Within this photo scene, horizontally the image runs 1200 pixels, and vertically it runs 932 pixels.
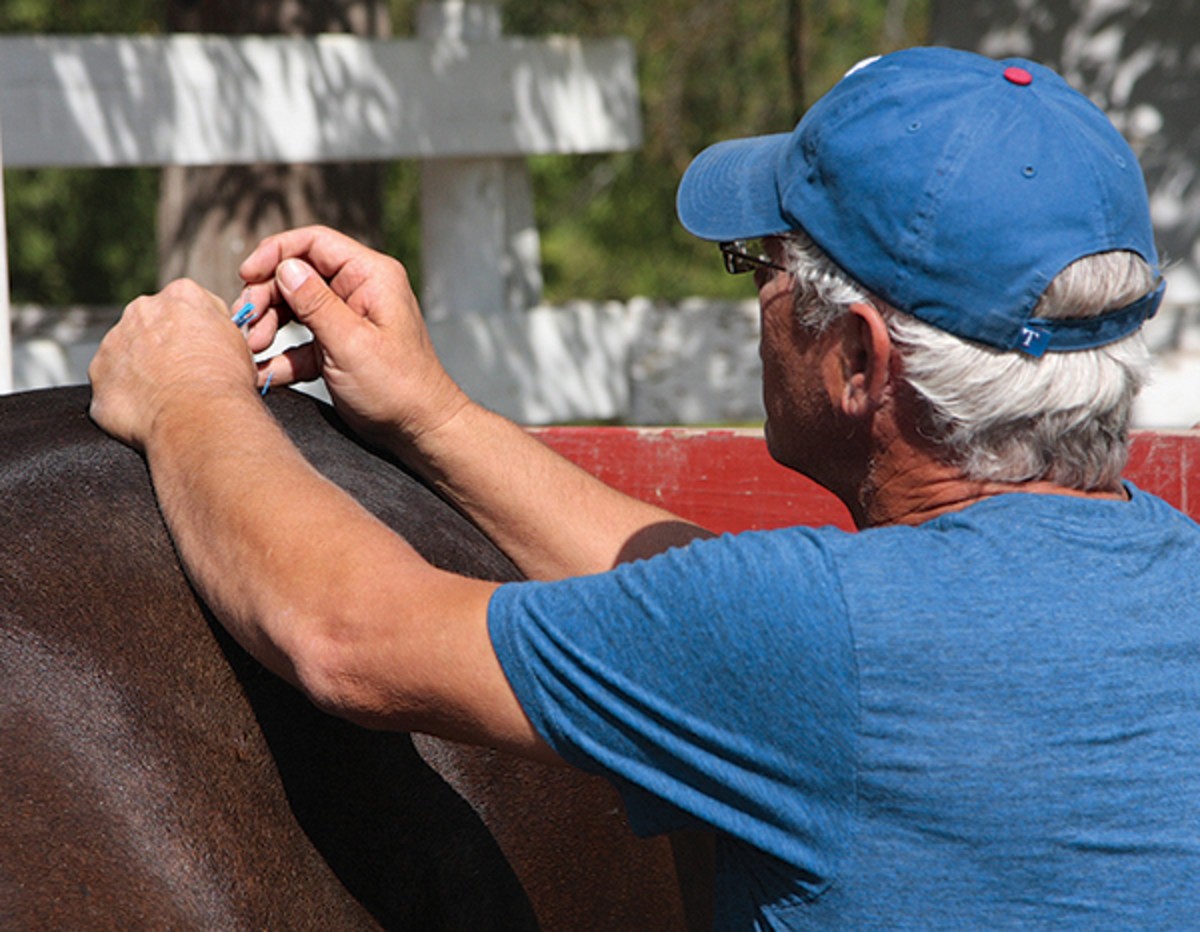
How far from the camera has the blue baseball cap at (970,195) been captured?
143cm

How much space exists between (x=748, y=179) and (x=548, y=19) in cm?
1177

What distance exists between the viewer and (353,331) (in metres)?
1.89

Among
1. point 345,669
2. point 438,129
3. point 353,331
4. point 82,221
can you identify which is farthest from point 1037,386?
point 82,221

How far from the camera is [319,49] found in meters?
4.83

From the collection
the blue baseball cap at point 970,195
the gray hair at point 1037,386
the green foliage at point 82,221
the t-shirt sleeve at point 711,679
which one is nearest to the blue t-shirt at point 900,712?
the t-shirt sleeve at point 711,679

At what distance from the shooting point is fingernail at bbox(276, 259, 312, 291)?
1.88 meters

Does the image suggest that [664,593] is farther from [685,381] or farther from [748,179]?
[685,381]

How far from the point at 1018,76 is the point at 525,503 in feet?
2.72

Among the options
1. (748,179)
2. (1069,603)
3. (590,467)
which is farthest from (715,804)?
(590,467)

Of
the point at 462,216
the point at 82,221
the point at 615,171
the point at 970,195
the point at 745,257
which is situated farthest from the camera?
the point at 615,171

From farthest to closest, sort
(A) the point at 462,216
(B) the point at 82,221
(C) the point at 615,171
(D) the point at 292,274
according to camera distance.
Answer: (C) the point at 615,171
(B) the point at 82,221
(A) the point at 462,216
(D) the point at 292,274

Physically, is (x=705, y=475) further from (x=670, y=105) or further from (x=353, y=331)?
(x=670, y=105)

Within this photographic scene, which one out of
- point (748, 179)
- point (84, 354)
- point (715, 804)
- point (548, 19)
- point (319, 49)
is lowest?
point (548, 19)

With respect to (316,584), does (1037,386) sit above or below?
above
